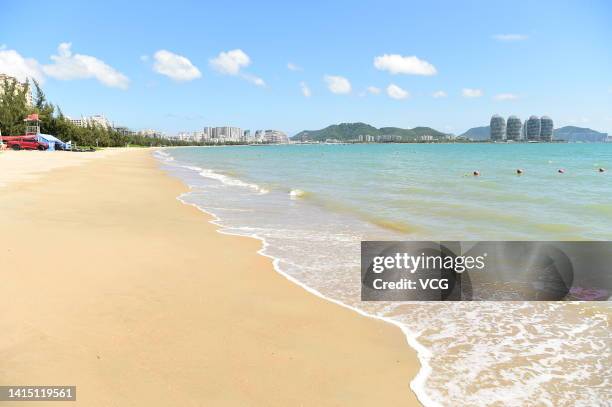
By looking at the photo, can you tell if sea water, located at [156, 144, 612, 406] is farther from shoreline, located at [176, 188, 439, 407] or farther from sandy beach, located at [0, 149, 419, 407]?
sandy beach, located at [0, 149, 419, 407]

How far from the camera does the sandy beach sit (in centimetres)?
364

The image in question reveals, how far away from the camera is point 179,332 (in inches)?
184

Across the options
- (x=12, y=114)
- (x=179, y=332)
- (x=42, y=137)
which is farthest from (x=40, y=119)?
(x=179, y=332)

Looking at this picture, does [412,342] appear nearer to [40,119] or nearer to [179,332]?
[179,332]

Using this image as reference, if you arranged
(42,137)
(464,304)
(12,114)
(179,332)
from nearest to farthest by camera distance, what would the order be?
(179,332), (464,304), (42,137), (12,114)

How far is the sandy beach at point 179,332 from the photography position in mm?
3643

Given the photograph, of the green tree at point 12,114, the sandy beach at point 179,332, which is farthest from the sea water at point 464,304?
the green tree at point 12,114

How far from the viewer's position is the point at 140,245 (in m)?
8.48

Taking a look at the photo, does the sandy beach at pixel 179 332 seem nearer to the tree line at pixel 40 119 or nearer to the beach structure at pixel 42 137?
the beach structure at pixel 42 137

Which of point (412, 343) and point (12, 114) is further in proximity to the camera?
point (12, 114)

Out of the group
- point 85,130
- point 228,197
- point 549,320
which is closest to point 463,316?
point 549,320

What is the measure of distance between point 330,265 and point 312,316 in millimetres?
2436

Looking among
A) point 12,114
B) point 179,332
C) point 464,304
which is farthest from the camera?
point 12,114

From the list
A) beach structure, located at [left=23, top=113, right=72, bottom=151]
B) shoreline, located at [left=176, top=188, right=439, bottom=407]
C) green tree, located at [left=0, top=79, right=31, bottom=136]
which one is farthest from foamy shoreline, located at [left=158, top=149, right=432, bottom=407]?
green tree, located at [left=0, top=79, right=31, bottom=136]
